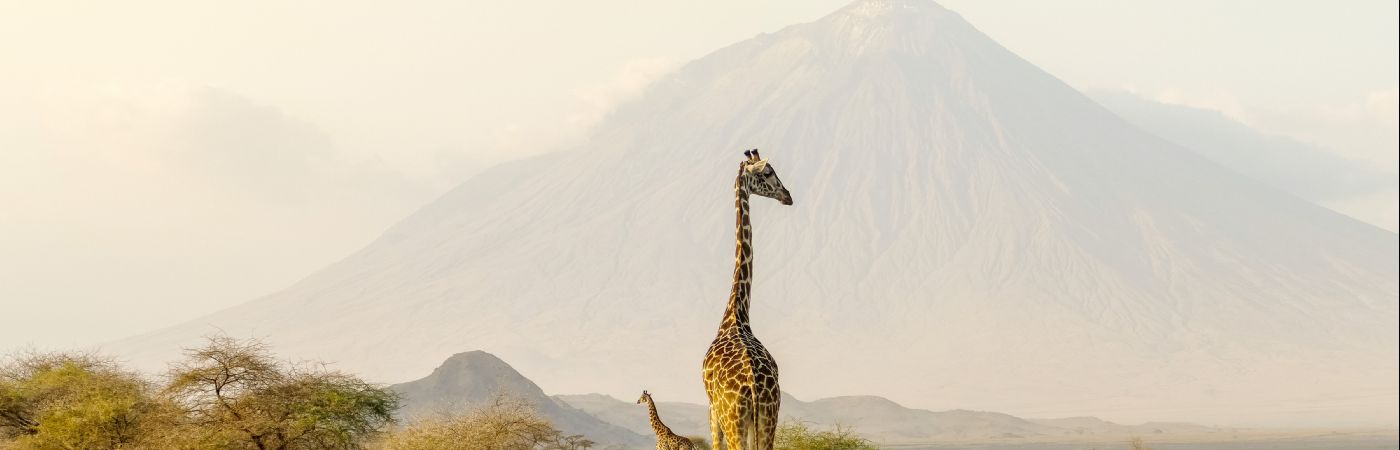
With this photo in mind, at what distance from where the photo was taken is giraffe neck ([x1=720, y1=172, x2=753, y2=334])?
21578 millimetres

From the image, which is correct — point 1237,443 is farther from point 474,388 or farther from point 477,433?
point 477,433

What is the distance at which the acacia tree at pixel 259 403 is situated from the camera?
91.9 feet

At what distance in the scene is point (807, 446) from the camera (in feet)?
149

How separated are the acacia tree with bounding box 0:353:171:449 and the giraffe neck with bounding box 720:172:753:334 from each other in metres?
11.6

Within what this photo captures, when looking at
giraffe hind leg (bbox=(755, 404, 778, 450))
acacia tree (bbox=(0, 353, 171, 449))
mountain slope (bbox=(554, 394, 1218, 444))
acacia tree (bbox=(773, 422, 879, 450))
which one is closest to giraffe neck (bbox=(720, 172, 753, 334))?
giraffe hind leg (bbox=(755, 404, 778, 450))

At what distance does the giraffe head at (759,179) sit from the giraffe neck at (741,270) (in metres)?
0.12

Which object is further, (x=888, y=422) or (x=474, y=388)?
(x=888, y=422)

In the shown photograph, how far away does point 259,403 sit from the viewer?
95.8ft

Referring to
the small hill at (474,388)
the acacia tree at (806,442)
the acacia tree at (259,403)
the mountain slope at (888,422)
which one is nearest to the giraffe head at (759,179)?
the acacia tree at (259,403)

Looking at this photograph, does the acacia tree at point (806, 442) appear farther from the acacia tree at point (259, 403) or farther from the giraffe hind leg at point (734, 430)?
the giraffe hind leg at point (734, 430)

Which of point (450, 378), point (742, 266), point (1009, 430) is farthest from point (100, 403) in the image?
point (1009, 430)

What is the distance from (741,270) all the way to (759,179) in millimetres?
1427

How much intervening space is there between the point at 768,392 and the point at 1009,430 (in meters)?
170

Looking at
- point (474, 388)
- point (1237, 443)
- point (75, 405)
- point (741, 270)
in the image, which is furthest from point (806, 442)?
point (1237, 443)
